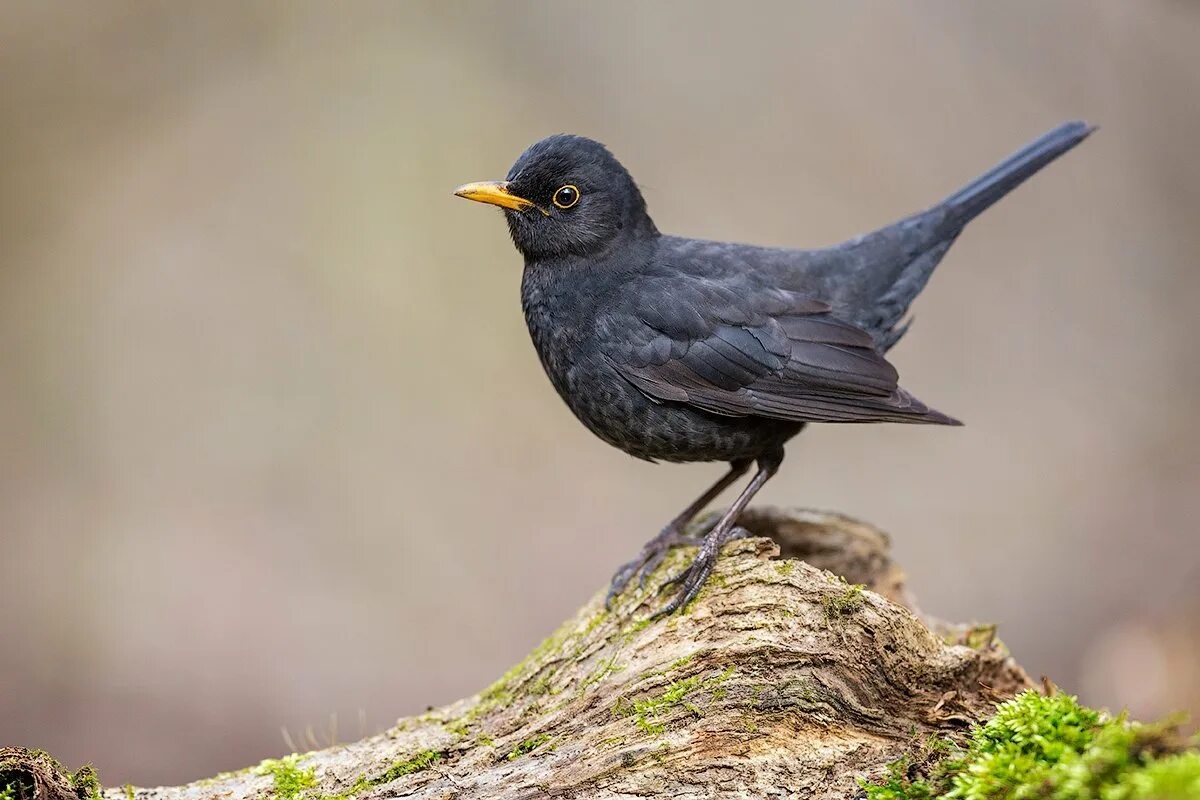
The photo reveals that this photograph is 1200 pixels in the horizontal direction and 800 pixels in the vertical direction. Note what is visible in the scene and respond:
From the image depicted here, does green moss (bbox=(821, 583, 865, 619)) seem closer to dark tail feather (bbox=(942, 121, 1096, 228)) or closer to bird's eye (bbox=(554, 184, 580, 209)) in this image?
bird's eye (bbox=(554, 184, 580, 209))

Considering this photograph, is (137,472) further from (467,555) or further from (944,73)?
(944,73)

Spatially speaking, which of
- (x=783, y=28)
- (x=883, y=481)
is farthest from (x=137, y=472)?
(x=783, y=28)

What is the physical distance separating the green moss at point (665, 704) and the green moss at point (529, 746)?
0.31m

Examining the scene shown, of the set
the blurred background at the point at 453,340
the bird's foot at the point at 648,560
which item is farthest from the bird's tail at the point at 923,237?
the blurred background at the point at 453,340

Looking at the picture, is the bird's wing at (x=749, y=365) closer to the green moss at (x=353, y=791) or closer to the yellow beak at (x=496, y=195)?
the yellow beak at (x=496, y=195)

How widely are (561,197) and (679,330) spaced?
38.3 inches

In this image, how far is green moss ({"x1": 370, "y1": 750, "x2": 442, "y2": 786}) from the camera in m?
4.33

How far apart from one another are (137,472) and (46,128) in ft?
11.0

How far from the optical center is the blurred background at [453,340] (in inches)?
364

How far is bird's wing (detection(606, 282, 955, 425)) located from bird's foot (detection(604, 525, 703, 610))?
2.45 ft

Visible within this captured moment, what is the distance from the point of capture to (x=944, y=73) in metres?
12.4

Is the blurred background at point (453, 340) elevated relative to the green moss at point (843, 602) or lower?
elevated

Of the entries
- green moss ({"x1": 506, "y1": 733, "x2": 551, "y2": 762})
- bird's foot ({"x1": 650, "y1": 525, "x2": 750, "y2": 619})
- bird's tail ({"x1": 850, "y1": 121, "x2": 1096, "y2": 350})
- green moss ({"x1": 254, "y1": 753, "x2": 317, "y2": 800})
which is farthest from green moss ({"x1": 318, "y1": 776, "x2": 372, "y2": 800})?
bird's tail ({"x1": 850, "y1": 121, "x2": 1096, "y2": 350})

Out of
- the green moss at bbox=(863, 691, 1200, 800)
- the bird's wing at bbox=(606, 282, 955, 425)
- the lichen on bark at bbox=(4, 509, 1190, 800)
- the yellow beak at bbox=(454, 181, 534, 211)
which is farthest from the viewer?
the yellow beak at bbox=(454, 181, 534, 211)
